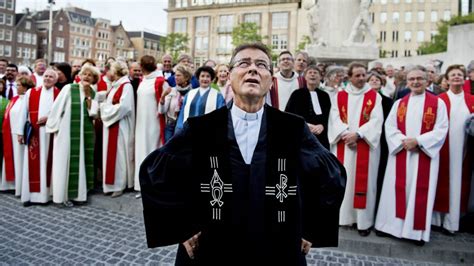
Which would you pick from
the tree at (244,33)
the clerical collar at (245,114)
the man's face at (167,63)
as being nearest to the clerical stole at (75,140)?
the man's face at (167,63)

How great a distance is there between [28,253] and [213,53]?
75.9 m

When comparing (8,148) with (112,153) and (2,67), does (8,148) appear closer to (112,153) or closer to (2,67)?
(112,153)

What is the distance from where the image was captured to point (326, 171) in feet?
8.71

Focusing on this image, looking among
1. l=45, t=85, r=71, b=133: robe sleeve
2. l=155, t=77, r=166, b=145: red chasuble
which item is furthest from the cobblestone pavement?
l=155, t=77, r=166, b=145: red chasuble

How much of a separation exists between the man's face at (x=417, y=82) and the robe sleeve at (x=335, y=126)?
1010 mm

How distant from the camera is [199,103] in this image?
652 cm

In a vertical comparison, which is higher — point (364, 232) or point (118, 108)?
point (118, 108)

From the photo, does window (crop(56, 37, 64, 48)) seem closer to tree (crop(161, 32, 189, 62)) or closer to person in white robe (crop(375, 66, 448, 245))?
tree (crop(161, 32, 189, 62))

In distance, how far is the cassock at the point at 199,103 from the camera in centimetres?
651

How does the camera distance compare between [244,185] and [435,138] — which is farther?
[435,138]

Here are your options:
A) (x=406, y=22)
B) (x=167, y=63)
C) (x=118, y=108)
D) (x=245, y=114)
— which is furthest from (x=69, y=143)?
(x=406, y=22)

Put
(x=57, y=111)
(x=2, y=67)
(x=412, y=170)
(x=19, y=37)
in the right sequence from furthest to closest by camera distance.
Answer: (x=19, y=37) < (x=2, y=67) < (x=57, y=111) < (x=412, y=170)

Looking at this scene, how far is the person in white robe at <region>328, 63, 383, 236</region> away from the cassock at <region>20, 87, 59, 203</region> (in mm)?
4818

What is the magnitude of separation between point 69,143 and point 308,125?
4.22 m
